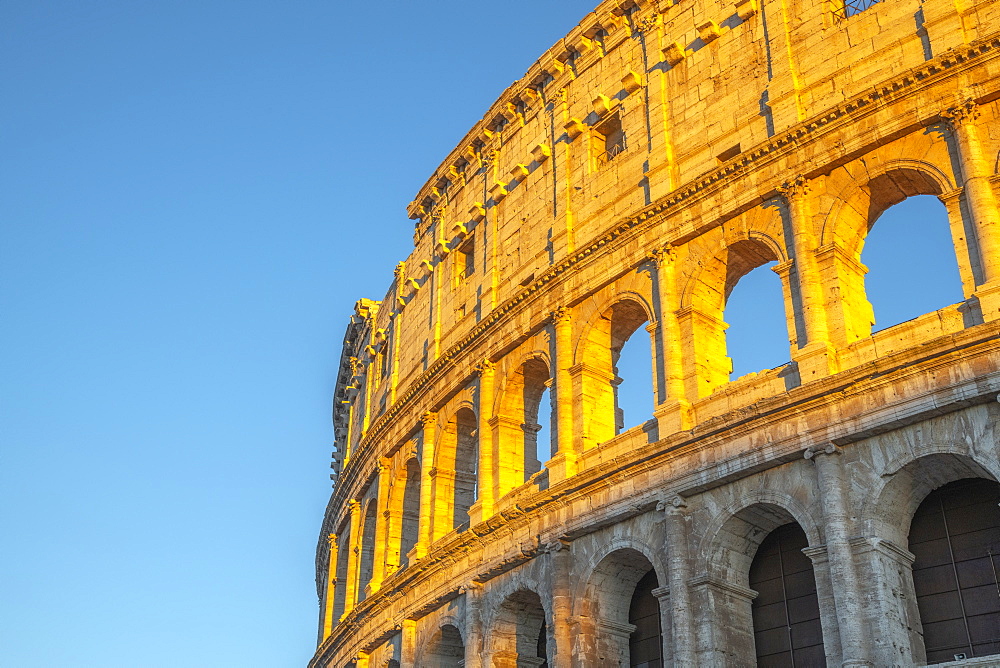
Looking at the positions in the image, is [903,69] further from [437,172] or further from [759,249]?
[437,172]

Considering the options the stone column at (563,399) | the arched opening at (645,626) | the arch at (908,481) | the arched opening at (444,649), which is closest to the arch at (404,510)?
the arched opening at (444,649)

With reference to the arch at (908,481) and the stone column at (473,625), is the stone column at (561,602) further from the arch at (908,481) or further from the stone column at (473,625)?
the arch at (908,481)

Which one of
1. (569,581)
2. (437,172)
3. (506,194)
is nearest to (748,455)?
(569,581)

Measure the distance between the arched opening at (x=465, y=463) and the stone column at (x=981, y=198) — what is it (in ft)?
42.9

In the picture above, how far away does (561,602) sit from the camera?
2094 centimetres

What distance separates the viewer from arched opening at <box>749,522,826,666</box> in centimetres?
1841

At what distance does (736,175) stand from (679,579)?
7704 mm

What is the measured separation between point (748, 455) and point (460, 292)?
1290cm

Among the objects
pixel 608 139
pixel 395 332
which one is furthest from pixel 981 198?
pixel 395 332

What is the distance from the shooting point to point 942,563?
17.2 m

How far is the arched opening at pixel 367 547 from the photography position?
32.0 meters

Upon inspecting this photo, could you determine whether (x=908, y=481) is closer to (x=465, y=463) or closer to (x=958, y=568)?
(x=958, y=568)

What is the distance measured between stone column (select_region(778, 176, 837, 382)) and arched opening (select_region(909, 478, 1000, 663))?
2753 mm

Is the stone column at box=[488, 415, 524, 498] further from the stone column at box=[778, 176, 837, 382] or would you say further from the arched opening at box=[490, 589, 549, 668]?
the stone column at box=[778, 176, 837, 382]
